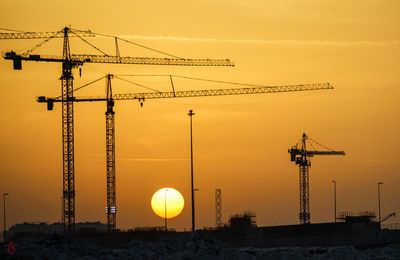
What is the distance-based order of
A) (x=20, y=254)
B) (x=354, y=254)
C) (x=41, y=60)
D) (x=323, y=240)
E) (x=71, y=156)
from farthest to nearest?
(x=41, y=60), (x=71, y=156), (x=323, y=240), (x=354, y=254), (x=20, y=254)

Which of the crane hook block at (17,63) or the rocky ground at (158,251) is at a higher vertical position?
the crane hook block at (17,63)

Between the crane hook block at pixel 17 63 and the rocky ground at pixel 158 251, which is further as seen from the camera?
the crane hook block at pixel 17 63

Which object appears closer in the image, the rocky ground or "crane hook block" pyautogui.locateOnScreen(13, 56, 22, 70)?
the rocky ground

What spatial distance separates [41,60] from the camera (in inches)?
7579

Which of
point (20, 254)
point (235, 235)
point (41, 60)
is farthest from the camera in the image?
point (41, 60)

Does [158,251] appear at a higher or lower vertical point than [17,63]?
lower

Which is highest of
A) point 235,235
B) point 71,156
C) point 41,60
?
point 41,60

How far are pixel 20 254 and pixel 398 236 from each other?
75.4 meters

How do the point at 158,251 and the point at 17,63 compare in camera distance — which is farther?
the point at 17,63

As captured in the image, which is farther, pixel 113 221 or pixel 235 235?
pixel 113 221

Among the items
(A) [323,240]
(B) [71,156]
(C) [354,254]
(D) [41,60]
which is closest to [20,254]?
(C) [354,254]

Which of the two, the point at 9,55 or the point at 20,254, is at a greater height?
the point at 9,55

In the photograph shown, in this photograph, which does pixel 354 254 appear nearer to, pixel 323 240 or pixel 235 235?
pixel 323 240

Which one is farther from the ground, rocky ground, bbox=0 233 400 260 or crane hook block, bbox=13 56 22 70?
crane hook block, bbox=13 56 22 70
